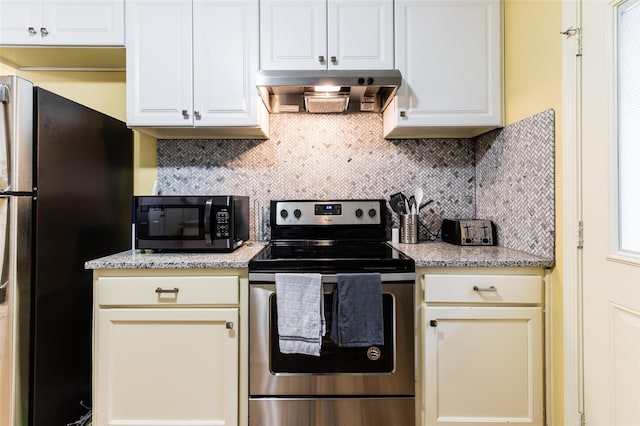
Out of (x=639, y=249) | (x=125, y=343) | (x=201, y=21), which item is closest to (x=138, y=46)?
(x=201, y=21)

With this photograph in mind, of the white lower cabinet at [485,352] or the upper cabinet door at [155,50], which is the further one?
the upper cabinet door at [155,50]

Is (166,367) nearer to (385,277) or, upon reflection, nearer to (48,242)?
(48,242)

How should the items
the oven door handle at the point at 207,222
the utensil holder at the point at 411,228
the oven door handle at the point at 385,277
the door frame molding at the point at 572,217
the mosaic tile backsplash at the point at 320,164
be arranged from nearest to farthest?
the door frame molding at the point at 572,217
the oven door handle at the point at 385,277
the oven door handle at the point at 207,222
the utensil holder at the point at 411,228
the mosaic tile backsplash at the point at 320,164

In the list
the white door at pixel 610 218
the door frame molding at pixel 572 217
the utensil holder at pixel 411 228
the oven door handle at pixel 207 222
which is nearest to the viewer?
the white door at pixel 610 218

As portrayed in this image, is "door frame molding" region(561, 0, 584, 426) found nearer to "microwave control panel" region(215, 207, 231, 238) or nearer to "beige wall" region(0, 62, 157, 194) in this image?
"microwave control panel" region(215, 207, 231, 238)

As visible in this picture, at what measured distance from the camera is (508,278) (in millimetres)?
1487

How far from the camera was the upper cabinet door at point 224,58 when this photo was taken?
179 centimetres

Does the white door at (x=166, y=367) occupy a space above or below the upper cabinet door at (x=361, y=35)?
below

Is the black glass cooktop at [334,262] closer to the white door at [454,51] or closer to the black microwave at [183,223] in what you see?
the black microwave at [183,223]

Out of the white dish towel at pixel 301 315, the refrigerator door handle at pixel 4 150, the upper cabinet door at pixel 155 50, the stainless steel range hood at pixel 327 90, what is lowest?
the white dish towel at pixel 301 315

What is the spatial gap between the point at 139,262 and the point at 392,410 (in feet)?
3.99

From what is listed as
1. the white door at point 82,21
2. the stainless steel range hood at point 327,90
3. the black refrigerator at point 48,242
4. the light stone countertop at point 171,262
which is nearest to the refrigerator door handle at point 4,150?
the black refrigerator at point 48,242

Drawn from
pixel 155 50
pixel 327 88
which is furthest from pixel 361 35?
pixel 155 50

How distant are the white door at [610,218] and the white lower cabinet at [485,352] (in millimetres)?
194
